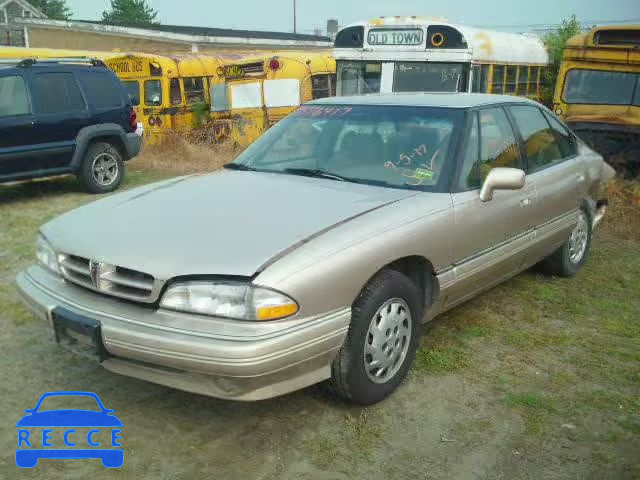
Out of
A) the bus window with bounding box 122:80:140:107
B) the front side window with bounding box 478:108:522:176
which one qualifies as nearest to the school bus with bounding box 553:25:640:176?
the front side window with bounding box 478:108:522:176

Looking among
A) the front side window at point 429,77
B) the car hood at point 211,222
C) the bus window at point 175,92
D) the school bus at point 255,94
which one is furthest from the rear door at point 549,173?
the bus window at point 175,92

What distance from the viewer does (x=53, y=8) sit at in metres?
65.1

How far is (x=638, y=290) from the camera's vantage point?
5.29 m

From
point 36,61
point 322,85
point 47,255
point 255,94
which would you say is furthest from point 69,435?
point 322,85

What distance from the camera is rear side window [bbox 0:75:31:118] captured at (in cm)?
800

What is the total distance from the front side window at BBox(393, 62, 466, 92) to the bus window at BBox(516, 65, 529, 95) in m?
2.53

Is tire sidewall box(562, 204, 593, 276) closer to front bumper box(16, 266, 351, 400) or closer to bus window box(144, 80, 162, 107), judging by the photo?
front bumper box(16, 266, 351, 400)

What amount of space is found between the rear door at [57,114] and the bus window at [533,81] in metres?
8.44

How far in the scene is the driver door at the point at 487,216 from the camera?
3.82 m

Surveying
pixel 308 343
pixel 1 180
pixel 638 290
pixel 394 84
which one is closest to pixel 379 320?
pixel 308 343

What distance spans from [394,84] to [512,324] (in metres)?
6.67

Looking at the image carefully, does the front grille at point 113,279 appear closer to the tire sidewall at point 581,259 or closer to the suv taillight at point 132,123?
the tire sidewall at point 581,259

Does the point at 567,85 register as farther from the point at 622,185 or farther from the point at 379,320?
the point at 379,320

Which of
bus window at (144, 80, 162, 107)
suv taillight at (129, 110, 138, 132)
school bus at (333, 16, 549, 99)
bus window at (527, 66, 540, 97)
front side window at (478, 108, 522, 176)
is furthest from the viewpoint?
bus window at (144, 80, 162, 107)
